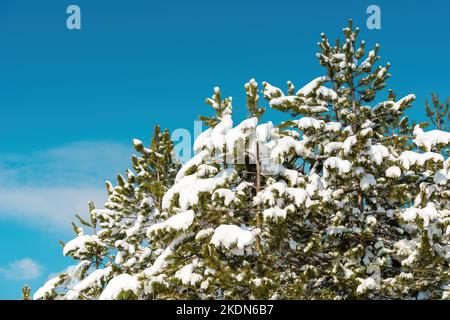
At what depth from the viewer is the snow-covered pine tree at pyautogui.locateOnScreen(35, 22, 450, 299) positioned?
9906 mm

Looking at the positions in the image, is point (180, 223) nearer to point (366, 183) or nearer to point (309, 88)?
point (366, 183)

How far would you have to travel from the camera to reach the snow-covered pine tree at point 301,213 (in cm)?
991

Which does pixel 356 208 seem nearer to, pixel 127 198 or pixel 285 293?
pixel 285 293

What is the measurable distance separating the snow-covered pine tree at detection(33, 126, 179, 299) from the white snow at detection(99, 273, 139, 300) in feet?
10.5

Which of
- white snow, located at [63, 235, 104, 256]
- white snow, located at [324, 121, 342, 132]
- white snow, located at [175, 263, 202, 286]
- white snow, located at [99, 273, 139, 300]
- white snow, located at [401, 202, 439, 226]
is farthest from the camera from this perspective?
white snow, located at [63, 235, 104, 256]

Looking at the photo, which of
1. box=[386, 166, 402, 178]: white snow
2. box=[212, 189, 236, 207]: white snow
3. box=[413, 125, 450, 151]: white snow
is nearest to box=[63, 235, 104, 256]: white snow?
box=[212, 189, 236, 207]: white snow

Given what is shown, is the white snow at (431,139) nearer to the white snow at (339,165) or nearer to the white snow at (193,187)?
the white snow at (339,165)

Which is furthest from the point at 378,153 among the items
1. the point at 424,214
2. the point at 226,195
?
the point at 226,195

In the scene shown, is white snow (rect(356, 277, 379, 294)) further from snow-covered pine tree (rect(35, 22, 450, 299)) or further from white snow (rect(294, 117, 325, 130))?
white snow (rect(294, 117, 325, 130))

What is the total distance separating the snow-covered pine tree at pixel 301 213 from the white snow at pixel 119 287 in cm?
3

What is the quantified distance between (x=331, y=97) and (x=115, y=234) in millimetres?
10582

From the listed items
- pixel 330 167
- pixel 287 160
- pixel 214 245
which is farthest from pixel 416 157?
pixel 214 245

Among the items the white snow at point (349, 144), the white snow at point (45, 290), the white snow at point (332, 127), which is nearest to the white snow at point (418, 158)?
the white snow at point (349, 144)
